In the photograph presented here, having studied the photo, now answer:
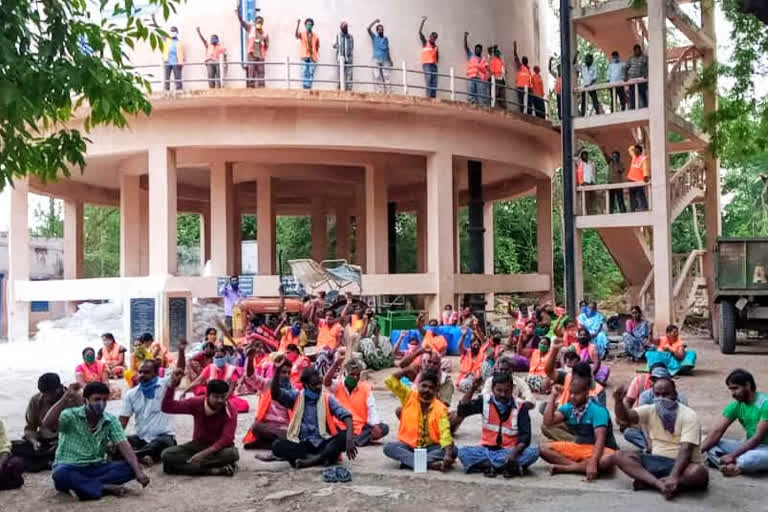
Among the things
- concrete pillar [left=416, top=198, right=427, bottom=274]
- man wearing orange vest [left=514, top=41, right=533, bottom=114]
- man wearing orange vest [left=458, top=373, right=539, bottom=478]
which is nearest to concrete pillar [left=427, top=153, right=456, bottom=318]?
man wearing orange vest [left=514, top=41, right=533, bottom=114]

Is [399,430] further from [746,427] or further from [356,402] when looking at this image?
[746,427]

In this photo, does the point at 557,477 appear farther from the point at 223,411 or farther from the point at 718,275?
the point at 718,275

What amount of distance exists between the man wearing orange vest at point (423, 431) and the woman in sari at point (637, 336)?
8.62m

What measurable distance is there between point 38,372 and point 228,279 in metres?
4.82

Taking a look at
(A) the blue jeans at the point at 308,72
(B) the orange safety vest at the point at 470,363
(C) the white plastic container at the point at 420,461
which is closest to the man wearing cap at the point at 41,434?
(C) the white plastic container at the point at 420,461

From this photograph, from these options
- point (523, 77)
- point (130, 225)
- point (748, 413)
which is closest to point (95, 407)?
point (748, 413)

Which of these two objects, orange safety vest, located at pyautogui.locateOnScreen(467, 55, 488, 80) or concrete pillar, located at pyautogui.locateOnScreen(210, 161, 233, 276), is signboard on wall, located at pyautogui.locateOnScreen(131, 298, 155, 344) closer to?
concrete pillar, located at pyautogui.locateOnScreen(210, 161, 233, 276)

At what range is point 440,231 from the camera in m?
20.5

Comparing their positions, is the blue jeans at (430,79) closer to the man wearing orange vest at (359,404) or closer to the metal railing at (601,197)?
the metal railing at (601,197)

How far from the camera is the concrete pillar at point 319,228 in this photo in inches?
1172

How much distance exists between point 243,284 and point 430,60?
6673 mm

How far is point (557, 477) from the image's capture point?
23.4 feet

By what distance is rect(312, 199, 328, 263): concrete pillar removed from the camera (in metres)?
29.8

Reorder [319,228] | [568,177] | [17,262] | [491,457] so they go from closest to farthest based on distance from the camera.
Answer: [491,457]
[568,177]
[17,262]
[319,228]
